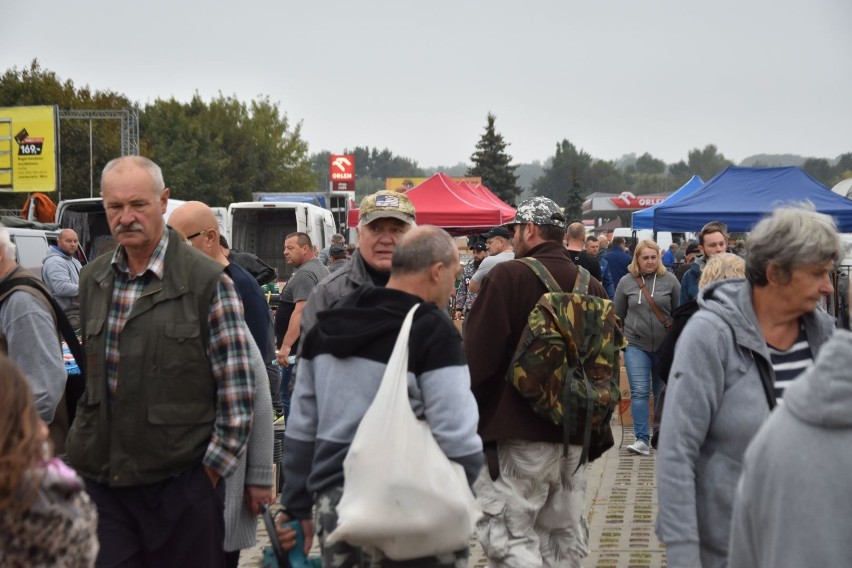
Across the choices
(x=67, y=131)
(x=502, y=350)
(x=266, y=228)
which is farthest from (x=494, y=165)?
(x=502, y=350)

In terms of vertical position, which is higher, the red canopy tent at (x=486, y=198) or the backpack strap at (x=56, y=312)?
the red canopy tent at (x=486, y=198)

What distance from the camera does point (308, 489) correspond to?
3.73m

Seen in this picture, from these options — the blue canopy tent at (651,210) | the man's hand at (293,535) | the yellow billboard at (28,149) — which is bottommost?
the man's hand at (293,535)

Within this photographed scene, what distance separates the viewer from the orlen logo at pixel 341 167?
269 ft

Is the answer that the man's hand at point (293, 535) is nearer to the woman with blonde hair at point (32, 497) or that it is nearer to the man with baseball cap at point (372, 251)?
the man with baseball cap at point (372, 251)

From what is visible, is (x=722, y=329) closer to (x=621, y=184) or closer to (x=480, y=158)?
(x=480, y=158)

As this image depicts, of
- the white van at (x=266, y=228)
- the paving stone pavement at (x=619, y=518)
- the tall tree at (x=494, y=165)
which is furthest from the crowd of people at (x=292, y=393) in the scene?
the tall tree at (x=494, y=165)

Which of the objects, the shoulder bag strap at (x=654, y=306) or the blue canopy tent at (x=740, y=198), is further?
the blue canopy tent at (x=740, y=198)

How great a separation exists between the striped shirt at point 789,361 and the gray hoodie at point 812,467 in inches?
51.2

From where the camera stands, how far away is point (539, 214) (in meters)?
5.75

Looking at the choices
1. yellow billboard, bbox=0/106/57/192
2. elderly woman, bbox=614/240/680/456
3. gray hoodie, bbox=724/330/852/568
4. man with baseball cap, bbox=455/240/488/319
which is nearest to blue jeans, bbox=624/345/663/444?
elderly woman, bbox=614/240/680/456

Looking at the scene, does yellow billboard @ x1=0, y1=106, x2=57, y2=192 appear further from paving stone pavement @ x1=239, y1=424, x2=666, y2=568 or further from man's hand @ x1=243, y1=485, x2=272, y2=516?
man's hand @ x1=243, y1=485, x2=272, y2=516

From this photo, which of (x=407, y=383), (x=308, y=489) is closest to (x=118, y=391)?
(x=308, y=489)

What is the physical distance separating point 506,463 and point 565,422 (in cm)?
37
